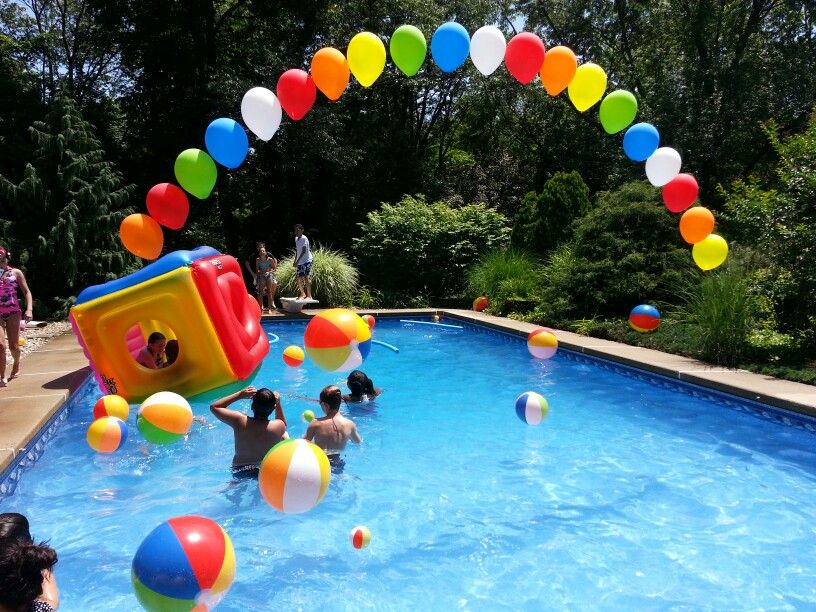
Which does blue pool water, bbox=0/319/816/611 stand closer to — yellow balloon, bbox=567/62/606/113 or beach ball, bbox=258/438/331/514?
beach ball, bbox=258/438/331/514

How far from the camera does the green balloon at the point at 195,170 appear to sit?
21.2 feet

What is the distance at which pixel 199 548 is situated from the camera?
2672 mm

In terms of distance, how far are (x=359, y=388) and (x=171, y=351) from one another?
2055mm

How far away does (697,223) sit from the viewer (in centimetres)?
677

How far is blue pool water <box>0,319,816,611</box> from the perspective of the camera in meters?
4.13

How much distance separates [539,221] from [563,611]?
1318 cm

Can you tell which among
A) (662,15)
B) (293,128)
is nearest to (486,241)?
(293,128)

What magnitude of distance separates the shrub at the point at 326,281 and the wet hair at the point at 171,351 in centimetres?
866

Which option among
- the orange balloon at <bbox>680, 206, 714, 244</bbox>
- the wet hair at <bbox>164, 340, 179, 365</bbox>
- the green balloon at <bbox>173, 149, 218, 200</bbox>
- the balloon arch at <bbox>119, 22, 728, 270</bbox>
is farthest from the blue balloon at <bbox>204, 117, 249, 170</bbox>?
the orange balloon at <bbox>680, 206, 714, 244</bbox>

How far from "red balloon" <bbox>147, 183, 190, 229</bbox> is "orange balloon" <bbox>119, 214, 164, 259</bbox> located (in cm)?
10

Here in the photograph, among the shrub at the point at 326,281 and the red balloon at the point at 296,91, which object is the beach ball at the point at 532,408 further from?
the shrub at the point at 326,281

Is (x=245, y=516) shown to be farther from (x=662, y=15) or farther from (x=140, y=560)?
(x=662, y=15)

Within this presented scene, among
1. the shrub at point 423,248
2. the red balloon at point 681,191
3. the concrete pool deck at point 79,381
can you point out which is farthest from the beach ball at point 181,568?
the shrub at point 423,248

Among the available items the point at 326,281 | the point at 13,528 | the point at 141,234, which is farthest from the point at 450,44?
the point at 326,281
